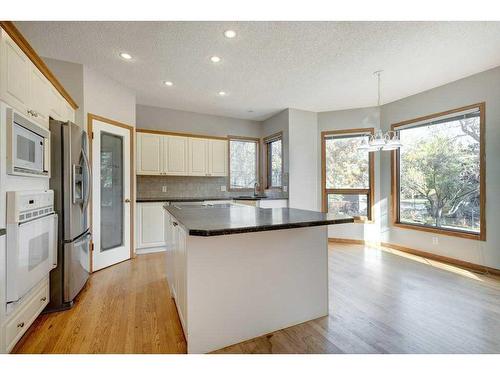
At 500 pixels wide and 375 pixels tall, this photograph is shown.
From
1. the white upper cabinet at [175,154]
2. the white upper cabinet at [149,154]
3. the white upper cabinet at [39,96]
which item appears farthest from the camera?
the white upper cabinet at [175,154]

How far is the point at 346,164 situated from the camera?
4.70 metres

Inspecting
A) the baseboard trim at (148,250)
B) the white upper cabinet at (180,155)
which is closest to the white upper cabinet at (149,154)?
the white upper cabinet at (180,155)

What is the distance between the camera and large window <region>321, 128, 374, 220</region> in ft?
15.0

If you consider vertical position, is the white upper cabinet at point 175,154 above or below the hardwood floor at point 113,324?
above

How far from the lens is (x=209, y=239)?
154 centimetres

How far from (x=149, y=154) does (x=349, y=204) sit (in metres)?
3.85

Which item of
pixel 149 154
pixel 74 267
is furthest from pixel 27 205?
pixel 149 154

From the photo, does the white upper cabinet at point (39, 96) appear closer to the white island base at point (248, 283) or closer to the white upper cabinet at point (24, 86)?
the white upper cabinet at point (24, 86)

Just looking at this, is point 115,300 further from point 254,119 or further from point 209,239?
point 254,119

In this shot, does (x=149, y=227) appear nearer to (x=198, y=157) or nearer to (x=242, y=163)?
(x=198, y=157)

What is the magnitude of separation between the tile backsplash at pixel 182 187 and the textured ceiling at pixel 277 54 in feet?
5.07

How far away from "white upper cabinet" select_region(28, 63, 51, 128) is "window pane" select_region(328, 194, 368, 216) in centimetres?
443

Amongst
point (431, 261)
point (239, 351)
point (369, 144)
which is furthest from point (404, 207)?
point (239, 351)

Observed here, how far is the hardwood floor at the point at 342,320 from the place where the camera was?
1618 mm
